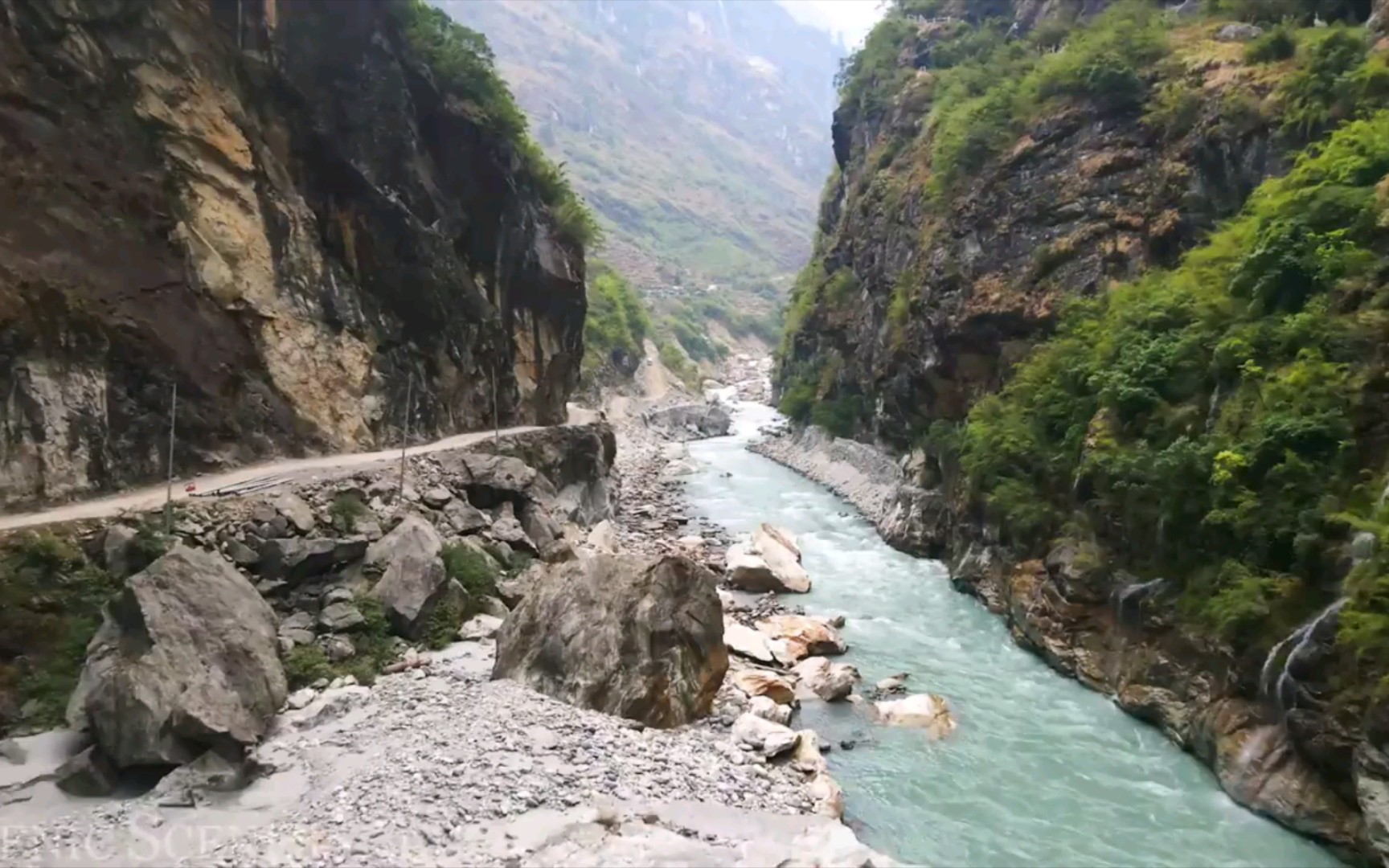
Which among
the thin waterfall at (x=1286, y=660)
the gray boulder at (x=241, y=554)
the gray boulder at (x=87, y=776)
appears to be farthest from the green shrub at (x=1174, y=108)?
the gray boulder at (x=87, y=776)

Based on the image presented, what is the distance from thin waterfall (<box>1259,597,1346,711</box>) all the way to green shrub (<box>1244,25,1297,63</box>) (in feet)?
53.9

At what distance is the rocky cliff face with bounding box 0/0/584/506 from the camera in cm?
1216

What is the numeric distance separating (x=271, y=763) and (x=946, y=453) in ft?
64.3

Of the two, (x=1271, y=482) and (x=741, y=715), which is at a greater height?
(x=1271, y=482)

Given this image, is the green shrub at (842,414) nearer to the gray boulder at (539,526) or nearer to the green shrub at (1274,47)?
the green shrub at (1274,47)

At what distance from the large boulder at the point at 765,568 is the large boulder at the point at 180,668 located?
37.1 feet

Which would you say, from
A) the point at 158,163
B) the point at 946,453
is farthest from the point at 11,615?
the point at 946,453

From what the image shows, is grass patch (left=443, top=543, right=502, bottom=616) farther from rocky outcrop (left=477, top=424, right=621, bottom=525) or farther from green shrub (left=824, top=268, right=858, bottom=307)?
green shrub (left=824, top=268, right=858, bottom=307)

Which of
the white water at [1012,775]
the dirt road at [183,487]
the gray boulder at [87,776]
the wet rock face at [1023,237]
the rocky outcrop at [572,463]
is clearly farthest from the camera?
the rocky outcrop at [572,463]

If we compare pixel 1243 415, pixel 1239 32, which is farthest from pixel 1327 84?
pixel 1243 415

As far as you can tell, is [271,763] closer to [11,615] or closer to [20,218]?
[11,615]

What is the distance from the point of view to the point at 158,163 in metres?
14.7

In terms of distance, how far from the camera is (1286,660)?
1016 cm

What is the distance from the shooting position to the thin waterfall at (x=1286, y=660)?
980 centimetres
